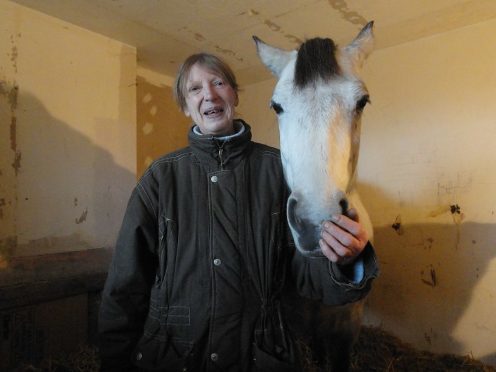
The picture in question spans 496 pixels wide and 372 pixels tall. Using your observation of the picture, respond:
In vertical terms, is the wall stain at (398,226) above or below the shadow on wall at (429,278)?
above

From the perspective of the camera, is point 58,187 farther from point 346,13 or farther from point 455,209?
point 455,209

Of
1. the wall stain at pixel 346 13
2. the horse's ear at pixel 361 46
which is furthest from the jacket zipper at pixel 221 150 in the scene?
the wall stain at pixel 346 13

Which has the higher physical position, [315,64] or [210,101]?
[315,64]

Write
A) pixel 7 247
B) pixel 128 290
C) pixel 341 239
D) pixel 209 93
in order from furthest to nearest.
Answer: pixel 7 247
pixel 209 93
pixel 128 290
pixel 341 239

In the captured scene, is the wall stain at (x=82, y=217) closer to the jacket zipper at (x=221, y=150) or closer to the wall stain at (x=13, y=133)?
the wall stain at (x=13, y=133)

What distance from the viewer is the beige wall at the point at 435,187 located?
2322mm

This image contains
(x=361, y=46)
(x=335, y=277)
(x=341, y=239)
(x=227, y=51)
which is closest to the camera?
(x=341, y=239)

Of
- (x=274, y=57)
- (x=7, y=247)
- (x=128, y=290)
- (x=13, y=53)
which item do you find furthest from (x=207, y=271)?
(x=13, y=53)

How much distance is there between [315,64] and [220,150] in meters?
0.46

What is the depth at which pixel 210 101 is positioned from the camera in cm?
109

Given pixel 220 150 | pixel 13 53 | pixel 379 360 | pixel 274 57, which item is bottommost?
pixel 379 360

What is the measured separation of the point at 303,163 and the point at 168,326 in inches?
25.3

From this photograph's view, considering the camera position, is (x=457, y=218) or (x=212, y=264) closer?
(x=212, y=264)

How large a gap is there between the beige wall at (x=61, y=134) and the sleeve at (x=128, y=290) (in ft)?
4.62
